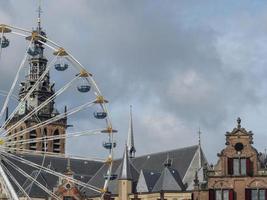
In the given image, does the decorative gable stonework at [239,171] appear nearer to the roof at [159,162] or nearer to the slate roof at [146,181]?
the roof at [159,162]

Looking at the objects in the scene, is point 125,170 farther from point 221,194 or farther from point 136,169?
point 221,194

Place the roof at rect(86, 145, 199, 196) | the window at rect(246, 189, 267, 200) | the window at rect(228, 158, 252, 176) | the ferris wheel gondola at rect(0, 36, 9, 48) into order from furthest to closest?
the roof at rect(86, 145, 199, 196) → the window at rect(228, 158, 252, 176) → the window at rect(246, 189, 267, 200) → the ferris wheel gondola at rect(0, 36, 9, 48)

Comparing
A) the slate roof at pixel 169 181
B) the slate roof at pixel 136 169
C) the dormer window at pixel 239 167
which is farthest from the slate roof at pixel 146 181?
the dormer window at pixel 239 167

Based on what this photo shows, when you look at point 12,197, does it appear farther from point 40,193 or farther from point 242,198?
point 40,193

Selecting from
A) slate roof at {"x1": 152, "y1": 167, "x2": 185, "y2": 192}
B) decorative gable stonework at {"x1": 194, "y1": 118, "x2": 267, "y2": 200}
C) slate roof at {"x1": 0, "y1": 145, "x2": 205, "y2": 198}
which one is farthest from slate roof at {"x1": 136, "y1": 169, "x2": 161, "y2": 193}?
decorative gable stonework at {"x1": 194, "y1": 118, "x2": 267, "y2": 200}

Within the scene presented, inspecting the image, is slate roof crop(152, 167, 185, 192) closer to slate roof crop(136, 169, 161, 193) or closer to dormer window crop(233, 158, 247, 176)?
slate roof crop(136, 169, 161, 193)

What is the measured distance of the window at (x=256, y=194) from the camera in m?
71.4

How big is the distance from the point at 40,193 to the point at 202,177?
25669 millimetres

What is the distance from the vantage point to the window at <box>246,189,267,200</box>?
2810 inches

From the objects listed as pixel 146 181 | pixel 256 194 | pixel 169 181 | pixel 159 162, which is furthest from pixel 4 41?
pixel 159 162

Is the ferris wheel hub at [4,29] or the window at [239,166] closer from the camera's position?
the ferris wheel hub at [4,29]

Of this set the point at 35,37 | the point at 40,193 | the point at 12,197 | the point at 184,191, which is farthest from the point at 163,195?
the point at 12,197

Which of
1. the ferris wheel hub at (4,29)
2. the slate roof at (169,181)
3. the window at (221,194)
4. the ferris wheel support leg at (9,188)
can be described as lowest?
the ferris wheel support leg at (9,188)

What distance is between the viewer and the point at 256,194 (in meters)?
71.6
